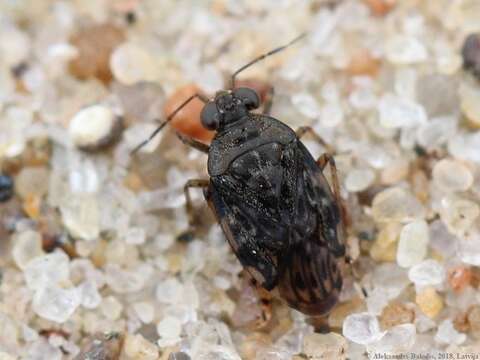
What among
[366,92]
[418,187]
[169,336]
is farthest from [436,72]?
[169,336]

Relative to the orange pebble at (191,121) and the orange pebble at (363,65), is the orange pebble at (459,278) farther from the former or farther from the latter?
the orange pebble at (191,121)

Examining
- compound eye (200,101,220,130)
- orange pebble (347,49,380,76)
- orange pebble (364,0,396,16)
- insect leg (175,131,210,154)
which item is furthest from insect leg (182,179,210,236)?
orange pebble (364,0,396,16)

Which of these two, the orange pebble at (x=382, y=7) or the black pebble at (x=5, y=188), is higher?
the orange pebble at (x=382, y=7)

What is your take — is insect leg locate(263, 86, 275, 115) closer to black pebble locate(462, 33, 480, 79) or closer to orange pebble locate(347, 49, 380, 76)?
orange pebble locate(347, 49, 380, 76)

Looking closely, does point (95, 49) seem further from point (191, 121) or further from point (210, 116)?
point (210, 116)

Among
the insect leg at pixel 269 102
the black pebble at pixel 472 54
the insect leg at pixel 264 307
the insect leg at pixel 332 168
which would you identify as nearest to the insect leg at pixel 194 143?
the insect leg at pixel 269 102

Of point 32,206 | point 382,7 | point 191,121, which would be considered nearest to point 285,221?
point 191,121
